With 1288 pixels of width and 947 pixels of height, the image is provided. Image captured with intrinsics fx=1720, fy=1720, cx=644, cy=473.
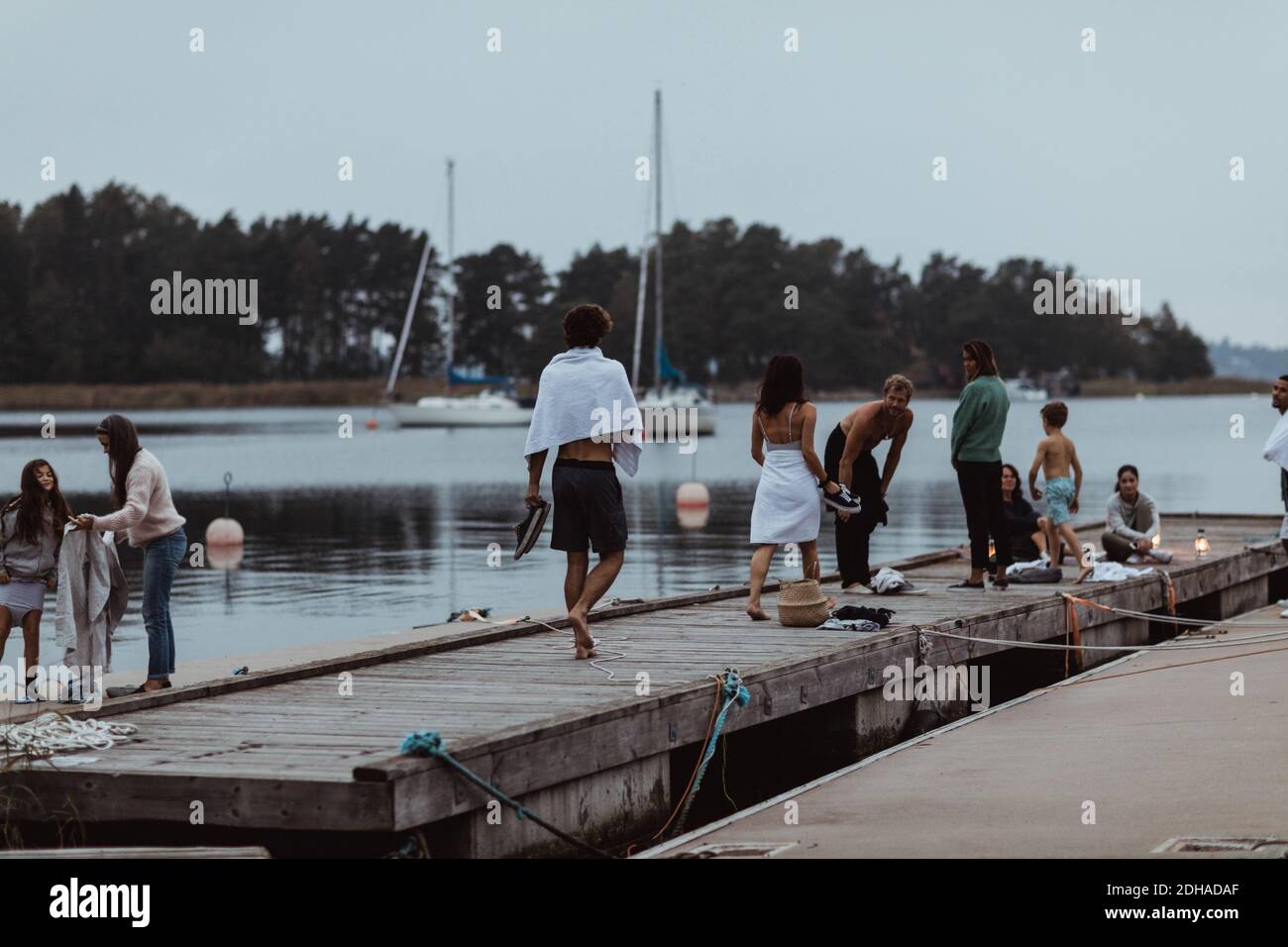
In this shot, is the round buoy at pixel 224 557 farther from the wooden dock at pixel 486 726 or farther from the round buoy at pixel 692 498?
the wooden dock at pixel 486 726

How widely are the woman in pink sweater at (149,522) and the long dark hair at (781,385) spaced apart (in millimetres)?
3742

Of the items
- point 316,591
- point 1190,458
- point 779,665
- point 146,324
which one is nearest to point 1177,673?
point 779,665

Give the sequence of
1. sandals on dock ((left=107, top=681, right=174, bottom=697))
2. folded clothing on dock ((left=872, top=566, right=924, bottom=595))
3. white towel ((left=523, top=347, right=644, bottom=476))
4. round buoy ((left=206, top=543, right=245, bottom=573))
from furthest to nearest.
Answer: round buoy ((left=206, top=543, right=245, bottom=573)), folded clothing on dock ((left=872, top=566, right=924, bottom=595)), sandals on dock ((left=107, top=681, right=174, bottom=697)), white towel ((left=523, top=347, right=644, bottom=476))

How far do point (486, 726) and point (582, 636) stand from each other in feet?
6.98

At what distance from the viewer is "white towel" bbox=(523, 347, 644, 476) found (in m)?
9.06

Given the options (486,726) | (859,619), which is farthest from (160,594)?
(859,619)

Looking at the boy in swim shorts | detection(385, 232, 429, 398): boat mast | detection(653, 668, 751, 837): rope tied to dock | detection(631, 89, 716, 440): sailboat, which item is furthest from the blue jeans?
detection(385, 232, 429, 398): boat mast

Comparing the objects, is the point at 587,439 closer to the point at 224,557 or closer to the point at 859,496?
the point at 859,496

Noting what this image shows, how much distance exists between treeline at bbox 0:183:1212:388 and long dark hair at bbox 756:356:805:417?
12536cm

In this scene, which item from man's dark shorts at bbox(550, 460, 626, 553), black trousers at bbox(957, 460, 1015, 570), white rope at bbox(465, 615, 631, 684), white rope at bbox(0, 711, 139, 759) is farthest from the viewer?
black trousers at bbox(957, 460, 1015, 570)

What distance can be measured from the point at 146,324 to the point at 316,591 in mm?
118122

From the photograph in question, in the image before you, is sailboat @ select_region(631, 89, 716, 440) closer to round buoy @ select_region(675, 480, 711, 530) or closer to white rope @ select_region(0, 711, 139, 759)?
round buoy @ select_region(675, 480, 711, 530)

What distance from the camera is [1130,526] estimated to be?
16.5 m

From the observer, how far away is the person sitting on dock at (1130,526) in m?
16.2
